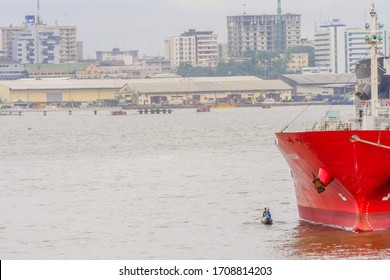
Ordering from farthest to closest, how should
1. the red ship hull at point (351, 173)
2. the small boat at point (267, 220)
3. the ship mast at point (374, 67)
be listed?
the small boat at point (267, 220), the ship mast at point (374, 67), the red ship hull at point (351, 173)

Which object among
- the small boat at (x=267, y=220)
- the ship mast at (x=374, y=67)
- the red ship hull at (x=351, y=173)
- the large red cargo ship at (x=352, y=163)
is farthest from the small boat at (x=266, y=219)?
the ship mast at (x=374, y=67)

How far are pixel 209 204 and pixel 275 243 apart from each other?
12772 millimetres

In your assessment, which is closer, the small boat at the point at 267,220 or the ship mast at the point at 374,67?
the ship mast at the point at 374,67

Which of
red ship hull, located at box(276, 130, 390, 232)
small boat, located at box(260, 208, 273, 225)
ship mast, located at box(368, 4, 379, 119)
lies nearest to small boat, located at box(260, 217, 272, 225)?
small boat, located at box(260, 208, 273, 225)

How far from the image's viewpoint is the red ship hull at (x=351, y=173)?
39500 millimetres

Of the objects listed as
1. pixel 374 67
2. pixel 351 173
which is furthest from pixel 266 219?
pixel 374 67

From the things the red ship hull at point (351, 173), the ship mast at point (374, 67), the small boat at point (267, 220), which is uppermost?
the ship mast at point (374, 67)

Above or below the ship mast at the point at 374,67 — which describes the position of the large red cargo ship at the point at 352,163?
below

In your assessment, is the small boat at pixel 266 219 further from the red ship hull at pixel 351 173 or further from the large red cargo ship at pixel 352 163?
the red ship hull at pixel 351 173

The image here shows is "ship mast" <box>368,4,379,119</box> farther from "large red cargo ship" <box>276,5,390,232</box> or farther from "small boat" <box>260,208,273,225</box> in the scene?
"small boat" <box>260,208,273,225</box>

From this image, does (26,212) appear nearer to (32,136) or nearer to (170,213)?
(170,213)

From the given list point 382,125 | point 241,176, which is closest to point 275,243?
point 382,125

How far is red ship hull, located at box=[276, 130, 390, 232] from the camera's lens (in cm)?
3950

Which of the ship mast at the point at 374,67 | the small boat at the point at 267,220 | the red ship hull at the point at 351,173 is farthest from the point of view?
the small boat at the point at 267,220
